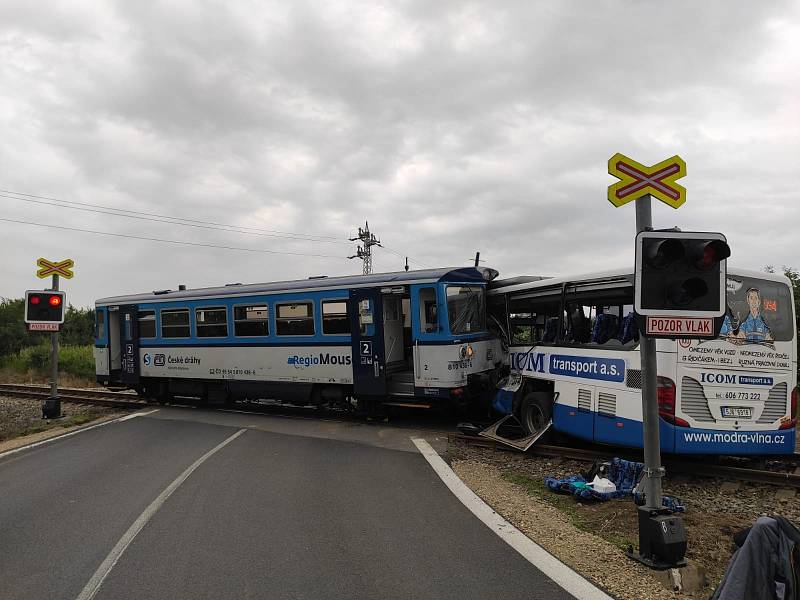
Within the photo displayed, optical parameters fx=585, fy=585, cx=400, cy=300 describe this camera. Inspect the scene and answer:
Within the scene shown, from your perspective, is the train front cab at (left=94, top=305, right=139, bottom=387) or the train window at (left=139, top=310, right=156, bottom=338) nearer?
the train window at (left=139, top=310, right=156, bottom=338)

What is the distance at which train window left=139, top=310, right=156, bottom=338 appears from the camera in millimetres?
15797

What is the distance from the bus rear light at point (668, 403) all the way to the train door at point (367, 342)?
5.78 m

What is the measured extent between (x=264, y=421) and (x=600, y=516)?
8469mm

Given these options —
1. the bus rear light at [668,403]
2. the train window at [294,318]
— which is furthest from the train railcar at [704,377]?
the train window at [294,318]

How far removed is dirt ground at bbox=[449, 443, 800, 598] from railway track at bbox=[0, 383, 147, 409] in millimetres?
11495

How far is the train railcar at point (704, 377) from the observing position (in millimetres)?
6766

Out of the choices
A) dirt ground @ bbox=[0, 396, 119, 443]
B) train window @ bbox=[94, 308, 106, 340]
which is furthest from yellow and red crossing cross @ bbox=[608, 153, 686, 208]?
train window @ bbox=[94, 308, 106, 340]

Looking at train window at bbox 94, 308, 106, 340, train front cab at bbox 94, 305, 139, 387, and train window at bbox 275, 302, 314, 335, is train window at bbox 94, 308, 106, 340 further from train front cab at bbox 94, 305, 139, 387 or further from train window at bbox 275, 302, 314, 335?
train window at bbox 275, 302, 314, 335

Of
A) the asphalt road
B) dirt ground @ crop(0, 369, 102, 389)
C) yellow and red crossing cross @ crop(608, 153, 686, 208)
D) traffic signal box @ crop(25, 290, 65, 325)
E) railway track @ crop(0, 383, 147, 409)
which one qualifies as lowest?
dirt ground @ crop(0, 369, 102, 389)

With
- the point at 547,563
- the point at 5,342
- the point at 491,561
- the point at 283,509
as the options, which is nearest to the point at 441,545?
the point at 491,561

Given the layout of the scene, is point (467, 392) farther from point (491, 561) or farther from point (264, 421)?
point (491, 561)

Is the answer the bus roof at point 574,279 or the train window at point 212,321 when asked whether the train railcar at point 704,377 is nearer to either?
the bus roof at point 574,279

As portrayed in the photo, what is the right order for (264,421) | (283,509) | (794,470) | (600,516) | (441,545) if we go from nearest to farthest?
(441,545)
(600,516)
(283,509)
(794,470)
(264,421)

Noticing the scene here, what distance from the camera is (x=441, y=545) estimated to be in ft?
16.4
